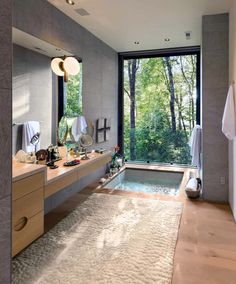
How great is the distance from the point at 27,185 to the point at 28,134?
1013 mm

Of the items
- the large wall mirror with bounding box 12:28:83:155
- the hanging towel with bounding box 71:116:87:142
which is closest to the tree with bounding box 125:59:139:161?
the hanging towel with bounding box 71:116:87:142

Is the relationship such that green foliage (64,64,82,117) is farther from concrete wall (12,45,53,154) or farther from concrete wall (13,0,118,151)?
concrete wall (12,45,53,154)

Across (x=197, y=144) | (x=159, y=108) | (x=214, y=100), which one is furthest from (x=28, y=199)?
(x=159, y=108)

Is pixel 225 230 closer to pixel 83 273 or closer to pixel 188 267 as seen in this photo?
pixel 188 267

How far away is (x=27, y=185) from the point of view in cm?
219

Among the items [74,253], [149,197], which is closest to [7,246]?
[74,253]

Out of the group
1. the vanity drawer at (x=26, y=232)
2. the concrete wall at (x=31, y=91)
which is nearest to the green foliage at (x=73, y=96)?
the concrete wall at (x=31, y=91)

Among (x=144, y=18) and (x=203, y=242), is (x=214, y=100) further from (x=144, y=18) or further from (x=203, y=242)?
(x=203, y=242)

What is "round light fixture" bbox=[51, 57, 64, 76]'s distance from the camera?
3.49 metres

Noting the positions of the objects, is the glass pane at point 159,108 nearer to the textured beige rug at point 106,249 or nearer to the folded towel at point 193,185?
the folded towel at point 193,185

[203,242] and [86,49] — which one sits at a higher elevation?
[86,49]

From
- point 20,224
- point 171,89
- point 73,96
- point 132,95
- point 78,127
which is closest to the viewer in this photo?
point 20,224

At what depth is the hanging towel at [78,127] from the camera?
4.02m

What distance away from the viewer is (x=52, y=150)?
3.40 metres
